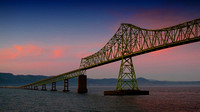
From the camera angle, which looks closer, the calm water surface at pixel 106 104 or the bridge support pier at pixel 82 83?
the calm water surface at pixel 106 104

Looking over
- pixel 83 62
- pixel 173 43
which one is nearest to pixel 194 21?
pixel 173 43

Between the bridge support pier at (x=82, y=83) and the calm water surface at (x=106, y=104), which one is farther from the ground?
the bridge support pier at (x=82, y=83)

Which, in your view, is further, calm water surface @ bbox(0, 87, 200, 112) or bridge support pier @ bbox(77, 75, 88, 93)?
bridge support pier @ bbox(77, 75, 88, 93)

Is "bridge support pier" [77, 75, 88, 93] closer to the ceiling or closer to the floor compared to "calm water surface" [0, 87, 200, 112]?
closer to the ceiling

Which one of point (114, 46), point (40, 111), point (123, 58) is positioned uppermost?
point (114, 46)

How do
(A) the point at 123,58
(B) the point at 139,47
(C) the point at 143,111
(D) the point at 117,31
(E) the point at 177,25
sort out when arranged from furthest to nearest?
1. (D) the point at 117,31
2. (A) the point at 123,58
3. (B) the point at 139,47
4. (E) the point at 177,25
5. (C) the point at 143,111

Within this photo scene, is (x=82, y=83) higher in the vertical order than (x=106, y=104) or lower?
higher

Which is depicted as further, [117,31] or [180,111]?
[117,31]

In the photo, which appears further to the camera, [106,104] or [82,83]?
[82,83]

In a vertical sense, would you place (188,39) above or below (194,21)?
below

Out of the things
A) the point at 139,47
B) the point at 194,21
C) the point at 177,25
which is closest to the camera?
the point at 194,21

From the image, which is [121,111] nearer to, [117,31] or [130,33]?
[130,33]
